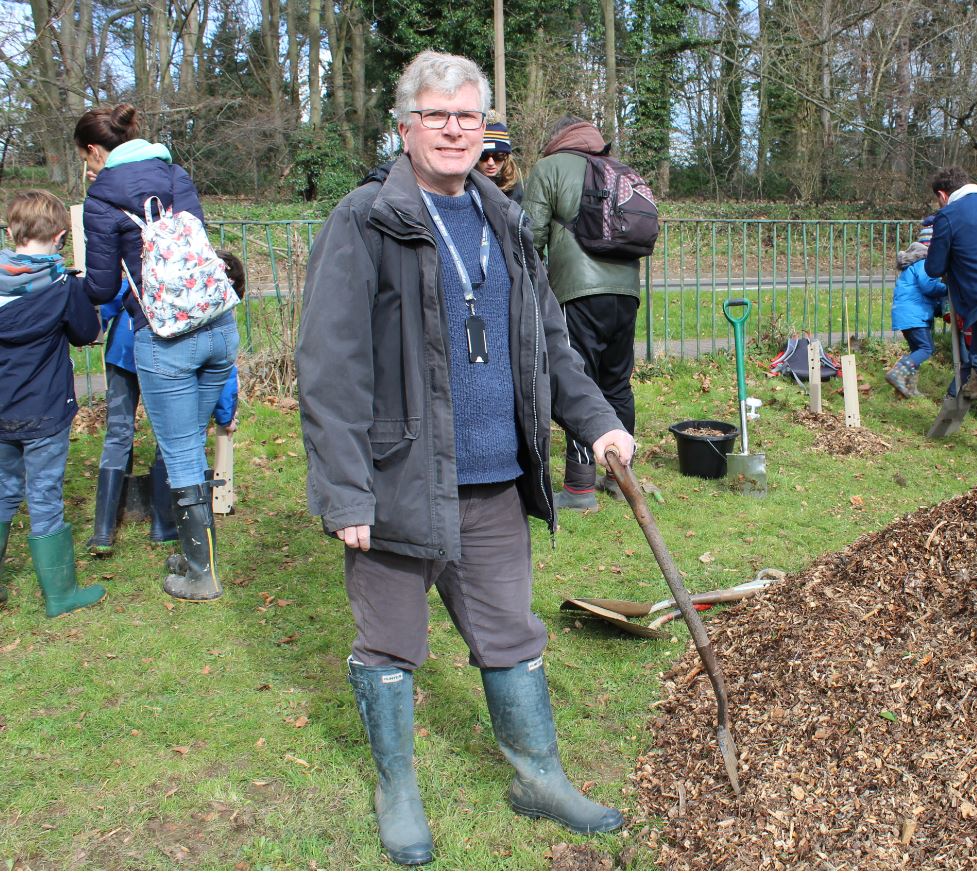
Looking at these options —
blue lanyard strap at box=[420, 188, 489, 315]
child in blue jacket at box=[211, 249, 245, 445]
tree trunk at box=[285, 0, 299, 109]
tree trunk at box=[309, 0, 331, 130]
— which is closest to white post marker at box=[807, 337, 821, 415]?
child in blue jacket at box=[211, 249, 245, 445]

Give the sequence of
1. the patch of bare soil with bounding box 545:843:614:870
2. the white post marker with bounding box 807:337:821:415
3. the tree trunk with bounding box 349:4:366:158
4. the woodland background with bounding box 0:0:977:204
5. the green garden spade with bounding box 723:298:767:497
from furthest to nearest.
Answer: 1. the tree trunk with bounding box 349:4:366:158
2. the woodland background with bounding box 0:0:977:204
3. the white post marker with bounding box 807:337:821:415
4. the green garden spade with bounding box 723:298:767:497
5. the patch of bare soil with bounding box 545:843:614:870

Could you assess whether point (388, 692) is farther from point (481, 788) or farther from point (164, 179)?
point (164, 179)

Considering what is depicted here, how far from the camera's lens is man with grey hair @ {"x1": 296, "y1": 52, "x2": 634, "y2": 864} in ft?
8.39

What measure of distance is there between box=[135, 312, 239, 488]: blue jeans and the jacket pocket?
2268mm

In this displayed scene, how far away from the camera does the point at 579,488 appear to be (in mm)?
6078

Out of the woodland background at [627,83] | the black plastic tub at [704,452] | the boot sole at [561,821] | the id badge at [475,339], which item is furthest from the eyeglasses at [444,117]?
the woodland background at [627,83]

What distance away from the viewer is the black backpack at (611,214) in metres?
5.73

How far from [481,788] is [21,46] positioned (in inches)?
414

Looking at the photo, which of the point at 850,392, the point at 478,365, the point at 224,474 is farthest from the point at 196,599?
the point at 850,392

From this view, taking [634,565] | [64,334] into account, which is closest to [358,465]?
[64,334]

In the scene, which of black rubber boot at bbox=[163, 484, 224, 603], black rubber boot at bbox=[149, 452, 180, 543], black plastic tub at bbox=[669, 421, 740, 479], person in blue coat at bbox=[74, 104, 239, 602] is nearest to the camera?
person in blue coat at bbox=[74, 104, 239, 602]

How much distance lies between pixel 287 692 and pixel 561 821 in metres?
1.41

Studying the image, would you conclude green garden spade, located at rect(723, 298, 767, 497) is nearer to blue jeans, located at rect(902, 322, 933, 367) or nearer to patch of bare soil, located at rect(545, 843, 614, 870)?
blue jeans, located at rect(902, 322, 933, 367)

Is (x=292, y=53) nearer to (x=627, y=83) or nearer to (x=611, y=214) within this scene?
(x=627, y=83)
